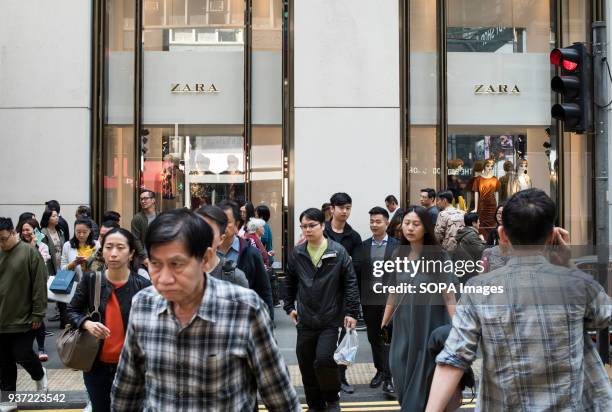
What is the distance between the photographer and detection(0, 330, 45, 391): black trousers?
6426mm

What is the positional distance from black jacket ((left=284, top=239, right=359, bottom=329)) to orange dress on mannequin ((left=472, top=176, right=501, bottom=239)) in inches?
290

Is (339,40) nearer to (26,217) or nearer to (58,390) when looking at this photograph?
(26,217)

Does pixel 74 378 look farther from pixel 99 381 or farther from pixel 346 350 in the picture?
pixel 346 350

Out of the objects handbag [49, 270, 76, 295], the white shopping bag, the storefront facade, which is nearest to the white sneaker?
handbag [49, 270, 76, 295]

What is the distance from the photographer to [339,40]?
13031mm

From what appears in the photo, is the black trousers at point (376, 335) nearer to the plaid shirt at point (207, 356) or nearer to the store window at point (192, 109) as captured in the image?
the plaid shirt at point (207, 356)

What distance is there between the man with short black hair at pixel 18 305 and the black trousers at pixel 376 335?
3271 millimetres

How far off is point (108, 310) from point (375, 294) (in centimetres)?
326

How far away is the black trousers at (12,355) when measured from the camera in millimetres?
6426

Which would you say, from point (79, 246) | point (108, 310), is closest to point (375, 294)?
point (108, 310)

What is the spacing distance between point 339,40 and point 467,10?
3057 millimetres

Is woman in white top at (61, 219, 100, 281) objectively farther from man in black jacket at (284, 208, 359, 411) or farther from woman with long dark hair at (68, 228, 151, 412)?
woman with long dark hair at (68, 228, 151, 412)

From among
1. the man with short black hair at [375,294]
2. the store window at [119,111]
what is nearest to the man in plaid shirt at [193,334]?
the man with short black hair at [375,294]

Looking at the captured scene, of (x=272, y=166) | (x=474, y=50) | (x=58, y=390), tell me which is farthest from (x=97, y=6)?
(x=58, y=390)
